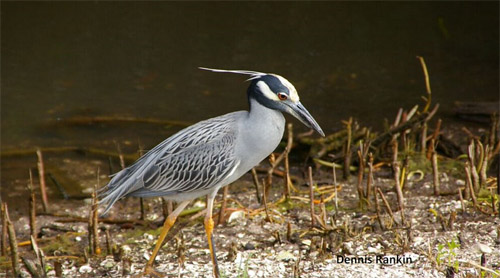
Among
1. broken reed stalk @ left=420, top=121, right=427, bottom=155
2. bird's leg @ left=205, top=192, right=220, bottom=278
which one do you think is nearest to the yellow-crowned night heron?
bird's leg @ left=205, top=192, right=220, bottom=278

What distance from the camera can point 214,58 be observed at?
11.6m

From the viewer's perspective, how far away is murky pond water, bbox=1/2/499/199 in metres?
10.1

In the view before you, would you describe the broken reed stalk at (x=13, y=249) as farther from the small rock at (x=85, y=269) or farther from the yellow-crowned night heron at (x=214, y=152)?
the yellow-crowned night heron at (x=214, y=152)

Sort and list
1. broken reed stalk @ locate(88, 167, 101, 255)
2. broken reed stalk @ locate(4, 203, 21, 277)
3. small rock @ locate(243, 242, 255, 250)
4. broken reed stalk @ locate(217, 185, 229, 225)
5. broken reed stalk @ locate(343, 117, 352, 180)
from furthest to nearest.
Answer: broken reed stalk @ locate(343, 117, 352, 180) → broken reed stalk @ locate(217, 185, 229, 225) → small rock @ locate(243, 242, 255, 250) → broken reed stalk @ locate(88, 167, 101, 255) → broken reed stalk @ locate(4, 203, 21, 277)

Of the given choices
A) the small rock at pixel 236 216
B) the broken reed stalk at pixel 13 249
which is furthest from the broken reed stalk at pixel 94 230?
the small rock at pixel 236 216

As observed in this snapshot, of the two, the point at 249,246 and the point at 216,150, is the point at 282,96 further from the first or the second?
the point at 249,246

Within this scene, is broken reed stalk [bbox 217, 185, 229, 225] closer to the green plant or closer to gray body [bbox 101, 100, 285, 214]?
gray body [bbox 101, 100, 285, 214]

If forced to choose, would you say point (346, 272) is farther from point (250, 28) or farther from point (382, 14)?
point (382, 14)

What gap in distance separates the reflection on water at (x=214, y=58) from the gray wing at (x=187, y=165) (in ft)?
11.3

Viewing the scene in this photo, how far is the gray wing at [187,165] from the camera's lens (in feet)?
18.9

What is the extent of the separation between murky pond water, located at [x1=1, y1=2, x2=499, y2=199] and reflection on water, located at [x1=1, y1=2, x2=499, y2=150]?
0.03 m

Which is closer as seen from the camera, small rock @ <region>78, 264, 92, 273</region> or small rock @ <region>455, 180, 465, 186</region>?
small rock @ <region>78, 264, 92, 273</region>

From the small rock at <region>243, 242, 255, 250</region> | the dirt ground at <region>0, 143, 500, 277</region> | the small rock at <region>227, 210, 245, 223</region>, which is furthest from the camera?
the small rock at <region>227, 210, 245, 223</region>

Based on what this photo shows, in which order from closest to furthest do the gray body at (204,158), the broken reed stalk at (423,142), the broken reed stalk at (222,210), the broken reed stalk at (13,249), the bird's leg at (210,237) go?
the broken reed stalk at (13,249), the bird's leg at (210,237), the gray body at (204,158), the broken reed stalk at (222,210), the broken reed stalk at (423,142)
